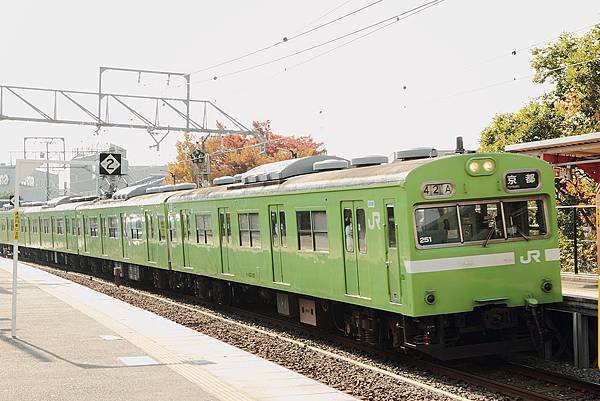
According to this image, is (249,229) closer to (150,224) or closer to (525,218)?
(525,218)

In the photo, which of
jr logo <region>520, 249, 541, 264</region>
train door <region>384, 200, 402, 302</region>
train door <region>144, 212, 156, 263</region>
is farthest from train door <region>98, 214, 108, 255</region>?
jr logo <region>520, 249, 541, 264</region>

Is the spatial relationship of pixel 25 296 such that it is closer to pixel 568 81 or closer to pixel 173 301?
pixel 173 301

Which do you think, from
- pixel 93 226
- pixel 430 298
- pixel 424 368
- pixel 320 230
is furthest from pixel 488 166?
pixel 93 226

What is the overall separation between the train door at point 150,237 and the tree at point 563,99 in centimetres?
1148

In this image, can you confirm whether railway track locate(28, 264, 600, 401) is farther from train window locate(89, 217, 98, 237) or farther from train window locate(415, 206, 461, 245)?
train window locate(89, 217, 98, 237)

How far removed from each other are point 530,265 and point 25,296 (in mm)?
14314

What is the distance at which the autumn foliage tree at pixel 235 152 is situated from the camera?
64.7 meters

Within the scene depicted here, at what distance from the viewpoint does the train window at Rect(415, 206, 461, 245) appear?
38.8 ft

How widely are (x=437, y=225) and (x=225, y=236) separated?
8.12 meters

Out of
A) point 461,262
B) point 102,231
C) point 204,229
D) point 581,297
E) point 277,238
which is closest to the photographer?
point 461,262

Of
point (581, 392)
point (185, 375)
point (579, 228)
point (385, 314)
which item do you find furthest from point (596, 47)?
point (185, 375)

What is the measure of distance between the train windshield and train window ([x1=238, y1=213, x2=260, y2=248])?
5.87 metres

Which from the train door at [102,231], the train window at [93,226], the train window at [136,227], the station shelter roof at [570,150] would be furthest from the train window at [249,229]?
the train window at [93,226]

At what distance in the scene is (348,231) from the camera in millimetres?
13500
